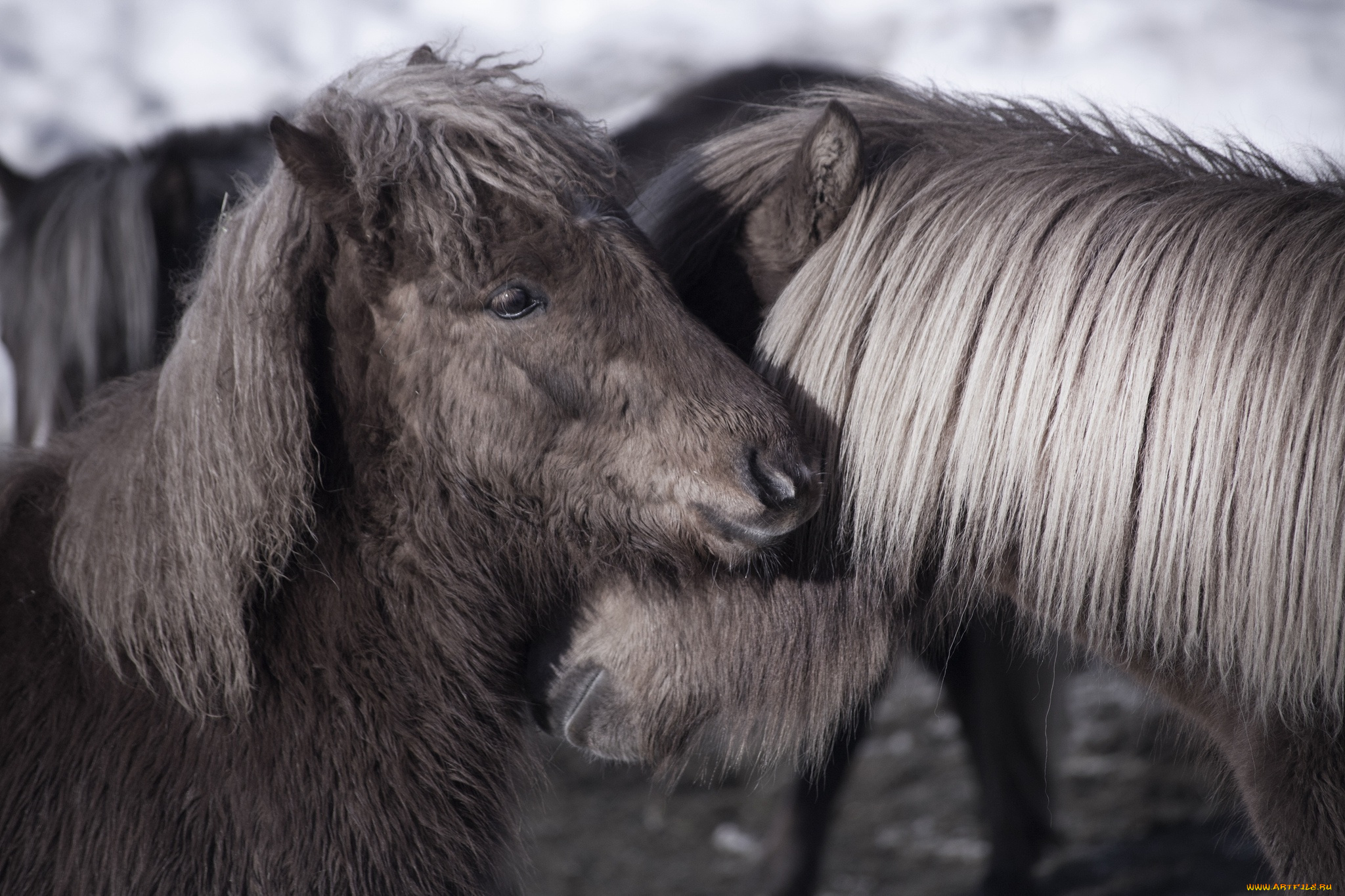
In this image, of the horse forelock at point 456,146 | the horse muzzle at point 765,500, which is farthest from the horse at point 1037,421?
the horse forelock at point 456,146

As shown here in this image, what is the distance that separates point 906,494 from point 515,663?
76cm

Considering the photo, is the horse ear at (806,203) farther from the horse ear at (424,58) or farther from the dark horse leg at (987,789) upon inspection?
the dark horse leg at (987,789)

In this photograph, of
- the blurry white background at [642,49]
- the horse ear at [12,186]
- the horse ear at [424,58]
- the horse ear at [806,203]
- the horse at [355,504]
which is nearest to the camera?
the horse at [355,504]

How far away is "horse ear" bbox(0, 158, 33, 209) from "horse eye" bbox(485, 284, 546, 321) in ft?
7.73

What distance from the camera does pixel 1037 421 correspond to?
5.32 feet

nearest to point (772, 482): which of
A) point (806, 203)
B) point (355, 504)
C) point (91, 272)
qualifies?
point (806, 203)

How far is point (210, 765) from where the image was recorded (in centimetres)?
161

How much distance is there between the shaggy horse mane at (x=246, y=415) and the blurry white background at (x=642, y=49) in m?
4.21

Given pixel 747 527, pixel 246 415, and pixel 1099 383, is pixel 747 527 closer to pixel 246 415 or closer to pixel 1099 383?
pixel 1099 383

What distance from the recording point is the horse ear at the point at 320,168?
157 cm

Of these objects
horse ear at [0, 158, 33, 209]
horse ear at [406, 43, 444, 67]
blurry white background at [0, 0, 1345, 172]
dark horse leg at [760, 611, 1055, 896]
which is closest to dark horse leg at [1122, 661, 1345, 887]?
horse ear at [406, 43, 444, 67]

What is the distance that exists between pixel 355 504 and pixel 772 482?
0.70m

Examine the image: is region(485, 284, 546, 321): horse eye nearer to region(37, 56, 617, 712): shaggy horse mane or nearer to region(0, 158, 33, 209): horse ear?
region(37, 56, 617, 712): shaggy horse mane

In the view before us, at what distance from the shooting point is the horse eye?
165 cm
